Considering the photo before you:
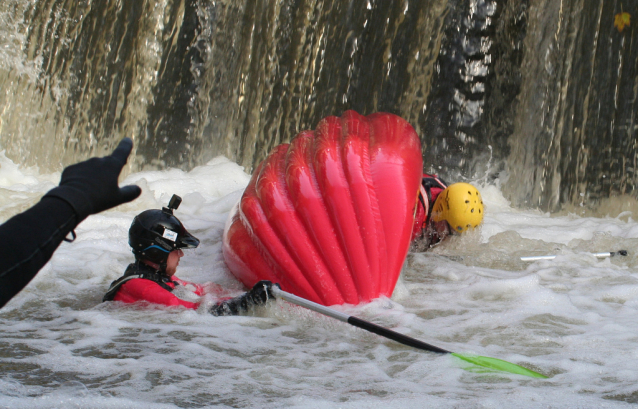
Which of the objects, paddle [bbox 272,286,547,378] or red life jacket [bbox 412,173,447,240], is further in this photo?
red life jacket [bbox 412,173,447,240]

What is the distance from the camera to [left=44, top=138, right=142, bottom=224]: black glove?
1.41 metres

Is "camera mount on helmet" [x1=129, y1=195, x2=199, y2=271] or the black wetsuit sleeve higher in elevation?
the black wetsuit sleeve

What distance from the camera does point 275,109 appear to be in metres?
7.32

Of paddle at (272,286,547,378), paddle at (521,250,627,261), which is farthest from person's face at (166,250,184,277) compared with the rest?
paddle at (521,250,627,261)

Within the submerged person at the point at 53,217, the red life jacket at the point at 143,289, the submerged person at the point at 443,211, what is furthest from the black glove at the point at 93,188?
the submerged person at the point at 443,211

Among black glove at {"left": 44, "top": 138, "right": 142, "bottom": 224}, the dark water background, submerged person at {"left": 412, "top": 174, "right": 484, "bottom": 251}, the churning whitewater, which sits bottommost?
the churning whitewater

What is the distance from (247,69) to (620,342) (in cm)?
573

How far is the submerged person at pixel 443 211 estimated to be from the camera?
13.6 feet

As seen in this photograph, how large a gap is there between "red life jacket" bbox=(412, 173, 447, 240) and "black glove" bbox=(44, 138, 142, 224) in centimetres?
290

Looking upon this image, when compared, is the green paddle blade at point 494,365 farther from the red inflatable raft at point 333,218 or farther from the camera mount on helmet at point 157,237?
the camera mount on helmet at point 157,237

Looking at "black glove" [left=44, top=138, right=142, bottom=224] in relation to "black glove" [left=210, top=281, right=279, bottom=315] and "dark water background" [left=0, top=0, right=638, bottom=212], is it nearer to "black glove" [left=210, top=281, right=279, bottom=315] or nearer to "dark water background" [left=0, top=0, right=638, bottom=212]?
"black glove" [left=210, top=281, right=279, bottom=315]

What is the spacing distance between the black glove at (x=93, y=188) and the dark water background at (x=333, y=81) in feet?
17.4

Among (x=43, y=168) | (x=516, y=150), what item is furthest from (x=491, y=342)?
(x=43, y=168)

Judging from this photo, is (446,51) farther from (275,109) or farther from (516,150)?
(275,109)
